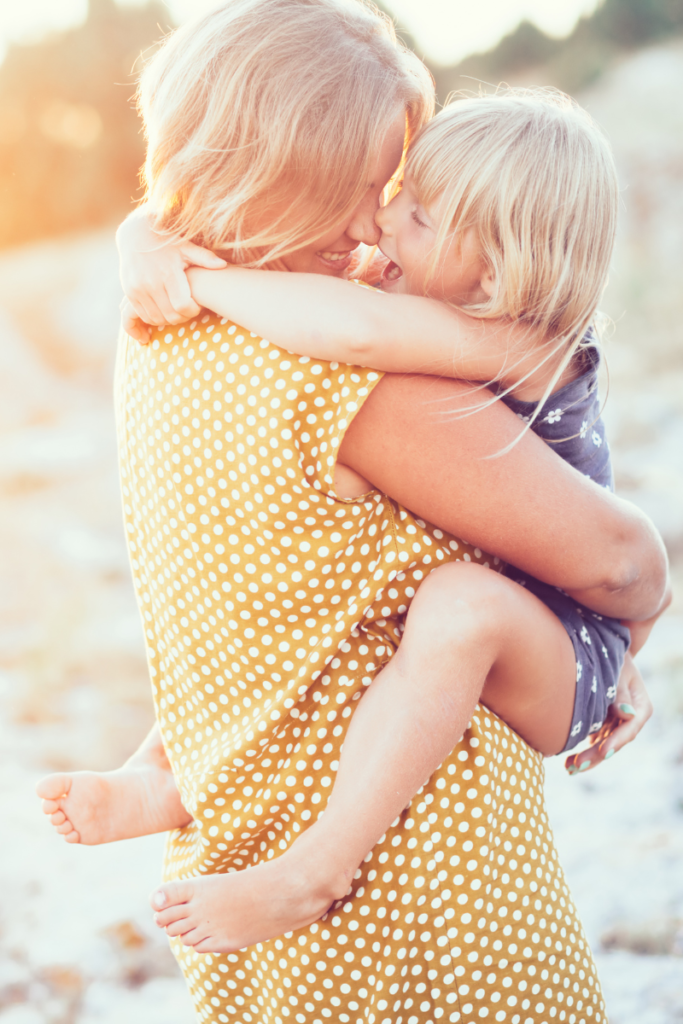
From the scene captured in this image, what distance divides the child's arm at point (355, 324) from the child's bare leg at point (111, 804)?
0.77m

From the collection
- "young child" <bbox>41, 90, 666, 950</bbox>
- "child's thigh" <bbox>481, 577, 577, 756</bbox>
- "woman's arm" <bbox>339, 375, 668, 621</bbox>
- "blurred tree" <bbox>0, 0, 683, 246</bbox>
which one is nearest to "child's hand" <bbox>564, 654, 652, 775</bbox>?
"young child" <bbox>41, 90, 666, 950</bbox>

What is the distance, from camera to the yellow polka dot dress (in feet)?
3.15

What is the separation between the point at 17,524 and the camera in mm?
4816

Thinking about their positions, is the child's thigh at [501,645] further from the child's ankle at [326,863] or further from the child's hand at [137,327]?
the child's hand at [137,327]

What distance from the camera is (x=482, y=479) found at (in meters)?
1.00

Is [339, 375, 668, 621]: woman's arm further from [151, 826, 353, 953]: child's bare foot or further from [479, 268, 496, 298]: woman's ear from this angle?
[151, 826, 353, 953]: child's bare foot

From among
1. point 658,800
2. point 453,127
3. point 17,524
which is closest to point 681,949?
point 658,800

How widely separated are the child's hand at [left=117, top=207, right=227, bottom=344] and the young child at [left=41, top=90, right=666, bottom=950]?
2cm

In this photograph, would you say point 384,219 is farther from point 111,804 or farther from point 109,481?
point 109,481

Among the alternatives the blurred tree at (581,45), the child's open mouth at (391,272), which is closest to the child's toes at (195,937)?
the child's open mouth at (391,272)

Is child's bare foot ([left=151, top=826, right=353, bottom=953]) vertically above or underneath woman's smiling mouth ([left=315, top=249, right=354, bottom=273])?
underneath

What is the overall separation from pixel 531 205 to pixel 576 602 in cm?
55

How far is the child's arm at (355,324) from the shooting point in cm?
95

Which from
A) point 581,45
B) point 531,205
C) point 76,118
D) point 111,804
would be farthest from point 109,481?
point 581,45
